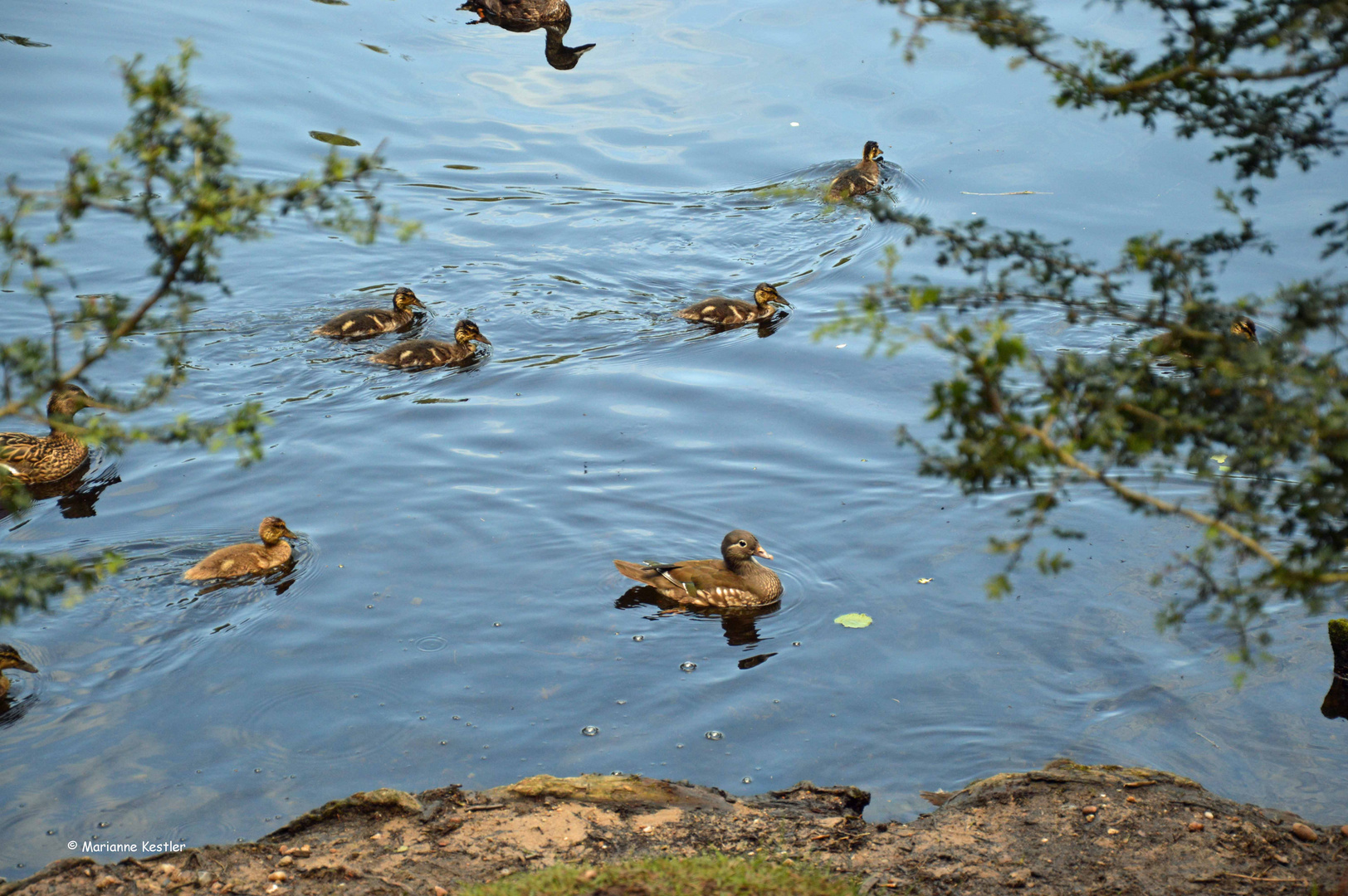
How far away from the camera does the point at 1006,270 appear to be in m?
3.90

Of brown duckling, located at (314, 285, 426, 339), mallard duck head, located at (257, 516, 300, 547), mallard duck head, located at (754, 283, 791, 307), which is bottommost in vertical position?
mallard duck head, located at (257, 516, 300, 547)

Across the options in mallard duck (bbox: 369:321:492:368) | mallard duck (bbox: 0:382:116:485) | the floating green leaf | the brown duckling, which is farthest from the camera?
the floating green leaf

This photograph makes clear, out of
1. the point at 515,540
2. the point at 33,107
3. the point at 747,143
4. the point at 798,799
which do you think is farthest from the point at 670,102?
the point at 798,799

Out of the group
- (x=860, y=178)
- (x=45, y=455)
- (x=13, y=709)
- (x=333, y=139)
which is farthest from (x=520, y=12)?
(x=13, y=709)

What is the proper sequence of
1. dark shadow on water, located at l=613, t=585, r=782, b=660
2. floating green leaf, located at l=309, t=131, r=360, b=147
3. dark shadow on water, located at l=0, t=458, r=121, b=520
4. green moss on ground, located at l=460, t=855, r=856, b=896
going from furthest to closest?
floating green leaf, located at l=309, t=131, r=360, b=147 → dark shadow on water, located at l=0, t=458, r=121, b=520 → dark shadow on water, located at l=613, t=585, r=782, b=660 → green moss on ground, located at l=460, t=855, r=856, b=896

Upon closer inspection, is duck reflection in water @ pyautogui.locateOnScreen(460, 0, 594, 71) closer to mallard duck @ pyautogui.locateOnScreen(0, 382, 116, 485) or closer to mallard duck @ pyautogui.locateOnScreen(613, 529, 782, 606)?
mallard duck @ pyautogui.locateOnScreen(0, 382, 116, 485)

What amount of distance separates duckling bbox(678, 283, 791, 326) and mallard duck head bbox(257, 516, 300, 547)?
537cm

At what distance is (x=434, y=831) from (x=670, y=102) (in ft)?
48.7

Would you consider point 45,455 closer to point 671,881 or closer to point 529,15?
point 671,881

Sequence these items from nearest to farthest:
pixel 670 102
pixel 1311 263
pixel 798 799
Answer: pixel 798 799 < pixel 1311 263 < pixel 670 102

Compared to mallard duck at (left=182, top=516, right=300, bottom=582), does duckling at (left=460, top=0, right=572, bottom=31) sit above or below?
above

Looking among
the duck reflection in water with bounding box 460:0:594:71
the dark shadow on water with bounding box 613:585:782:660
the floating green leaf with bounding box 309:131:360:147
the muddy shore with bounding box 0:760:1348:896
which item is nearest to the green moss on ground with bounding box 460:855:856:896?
the muddy shore with bounding box 0:760:1348:896

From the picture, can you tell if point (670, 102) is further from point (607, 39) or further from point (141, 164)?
point (141, 164)

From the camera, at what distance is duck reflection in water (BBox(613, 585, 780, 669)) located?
7652 mm
